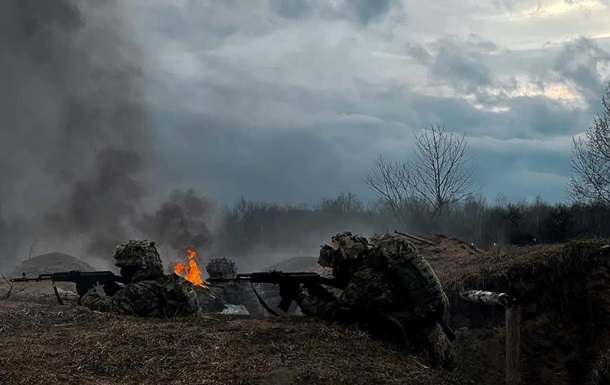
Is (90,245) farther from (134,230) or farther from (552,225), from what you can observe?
(552,225)

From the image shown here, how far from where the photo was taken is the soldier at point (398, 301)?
749cm

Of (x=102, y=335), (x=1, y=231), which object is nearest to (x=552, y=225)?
(x=102, y=335)

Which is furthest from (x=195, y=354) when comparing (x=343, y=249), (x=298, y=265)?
(x=298, y=265)

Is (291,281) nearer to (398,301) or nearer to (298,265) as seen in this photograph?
(398,301)

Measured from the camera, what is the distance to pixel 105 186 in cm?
2944

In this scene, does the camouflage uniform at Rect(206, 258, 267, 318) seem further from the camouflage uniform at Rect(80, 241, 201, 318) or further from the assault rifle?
the assault rifle

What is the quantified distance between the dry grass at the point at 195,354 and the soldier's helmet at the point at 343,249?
964mm

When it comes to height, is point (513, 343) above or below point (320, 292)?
below

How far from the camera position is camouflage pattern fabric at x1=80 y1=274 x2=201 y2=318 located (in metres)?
8.95

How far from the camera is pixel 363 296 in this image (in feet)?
24.5

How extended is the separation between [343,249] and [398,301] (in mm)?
1072

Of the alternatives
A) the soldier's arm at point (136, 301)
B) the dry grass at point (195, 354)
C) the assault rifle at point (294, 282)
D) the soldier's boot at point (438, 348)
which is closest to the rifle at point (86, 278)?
the soldier's arm at point (136, 301)

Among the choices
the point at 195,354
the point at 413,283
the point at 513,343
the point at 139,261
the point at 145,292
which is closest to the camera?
the point at 195,354

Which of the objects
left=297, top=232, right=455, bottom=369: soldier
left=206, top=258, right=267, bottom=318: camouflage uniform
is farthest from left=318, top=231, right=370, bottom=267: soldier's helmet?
left=206, top=258, right=267, bottom=318: camouflage uniform
